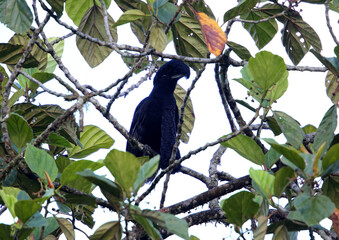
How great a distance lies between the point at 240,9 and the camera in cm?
256

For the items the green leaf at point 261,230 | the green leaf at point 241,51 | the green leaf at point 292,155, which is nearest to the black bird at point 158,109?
the green leaf at point 241,51

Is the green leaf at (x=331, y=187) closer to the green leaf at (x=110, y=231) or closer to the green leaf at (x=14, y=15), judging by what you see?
the green leaf at (x=110, y=231)

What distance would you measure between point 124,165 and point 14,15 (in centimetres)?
136

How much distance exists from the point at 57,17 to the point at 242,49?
112 cm

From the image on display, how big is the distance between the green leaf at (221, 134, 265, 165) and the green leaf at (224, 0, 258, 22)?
2.48ft

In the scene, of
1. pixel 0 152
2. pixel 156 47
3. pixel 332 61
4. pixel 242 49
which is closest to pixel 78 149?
pixel 0 152

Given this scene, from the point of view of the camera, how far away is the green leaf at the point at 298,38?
10.7 feet

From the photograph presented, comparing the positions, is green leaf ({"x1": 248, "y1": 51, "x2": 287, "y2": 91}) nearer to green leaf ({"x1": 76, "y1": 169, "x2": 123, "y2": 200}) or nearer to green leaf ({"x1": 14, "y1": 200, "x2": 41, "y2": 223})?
green leaf ({"x1": 76, "y1": 169, "x2": 123, "y2": 200})

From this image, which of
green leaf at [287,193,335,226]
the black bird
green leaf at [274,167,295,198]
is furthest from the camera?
the black bird

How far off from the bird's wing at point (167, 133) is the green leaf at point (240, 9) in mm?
1781

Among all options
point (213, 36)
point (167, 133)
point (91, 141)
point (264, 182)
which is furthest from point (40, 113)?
point (167, 133)

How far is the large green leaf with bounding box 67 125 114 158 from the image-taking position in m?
2.60

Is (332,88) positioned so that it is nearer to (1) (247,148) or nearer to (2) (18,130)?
(1) (247,148)

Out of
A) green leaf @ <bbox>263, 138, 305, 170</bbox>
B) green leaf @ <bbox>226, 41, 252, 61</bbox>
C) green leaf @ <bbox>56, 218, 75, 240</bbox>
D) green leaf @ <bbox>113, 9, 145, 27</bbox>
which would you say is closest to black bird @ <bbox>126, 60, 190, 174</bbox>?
green leaf @ <bbox>226, 41, 252, 61</bbox>
